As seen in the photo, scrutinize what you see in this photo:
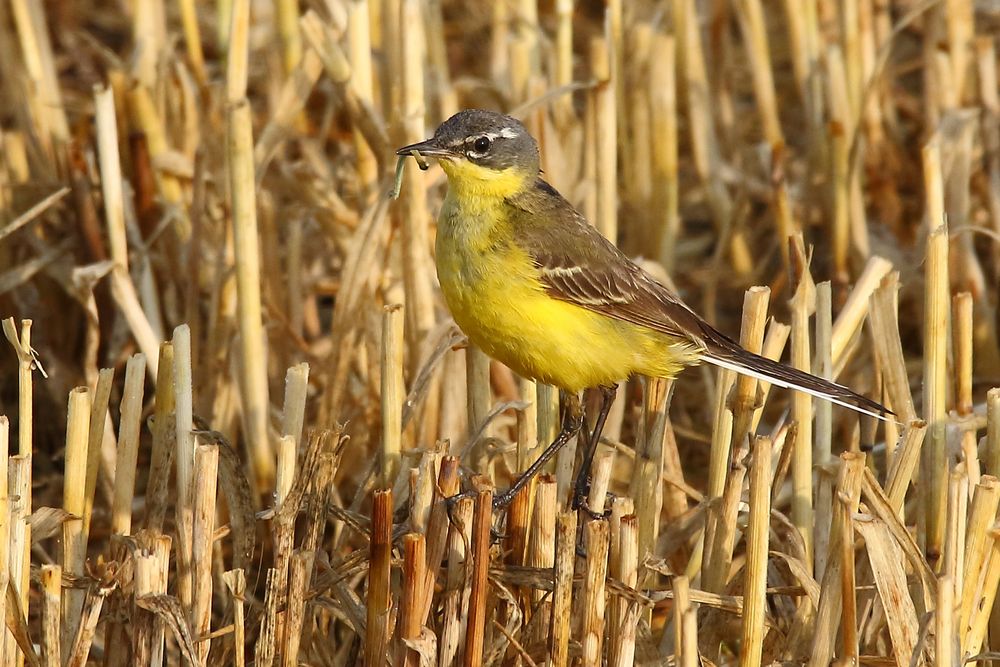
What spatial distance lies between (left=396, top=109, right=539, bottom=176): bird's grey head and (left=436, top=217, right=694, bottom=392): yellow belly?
9.9 inches

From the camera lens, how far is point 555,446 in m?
4.27

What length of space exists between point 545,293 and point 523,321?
16 centimetres

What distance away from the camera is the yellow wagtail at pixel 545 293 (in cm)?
404

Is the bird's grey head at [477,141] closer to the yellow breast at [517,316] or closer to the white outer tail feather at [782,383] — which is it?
the yellow breast at [517,316]

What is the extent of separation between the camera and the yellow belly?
13.2ft

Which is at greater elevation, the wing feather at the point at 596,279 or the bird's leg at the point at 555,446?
the wing feather at the point at 596,279

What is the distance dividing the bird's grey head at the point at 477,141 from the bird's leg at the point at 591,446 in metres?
0.78

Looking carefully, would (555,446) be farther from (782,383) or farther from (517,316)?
(782,383)

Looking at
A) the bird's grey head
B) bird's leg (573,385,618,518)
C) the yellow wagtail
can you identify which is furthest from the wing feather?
bird's leg (573,385,618,518)

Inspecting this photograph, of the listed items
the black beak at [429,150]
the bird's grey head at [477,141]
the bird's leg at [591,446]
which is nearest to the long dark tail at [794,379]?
the bird's leg at [591,446]

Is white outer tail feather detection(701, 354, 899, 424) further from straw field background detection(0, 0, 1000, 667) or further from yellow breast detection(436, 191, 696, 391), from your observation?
yellow breast detection(436, 191, 696, 391)

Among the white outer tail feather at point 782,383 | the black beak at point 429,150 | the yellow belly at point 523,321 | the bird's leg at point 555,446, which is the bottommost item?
the bird's leg at point 555,446

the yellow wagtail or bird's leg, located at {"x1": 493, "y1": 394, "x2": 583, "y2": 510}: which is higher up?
the yellow wagtail

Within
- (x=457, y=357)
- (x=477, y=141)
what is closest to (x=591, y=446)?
(x=457, y=357)
